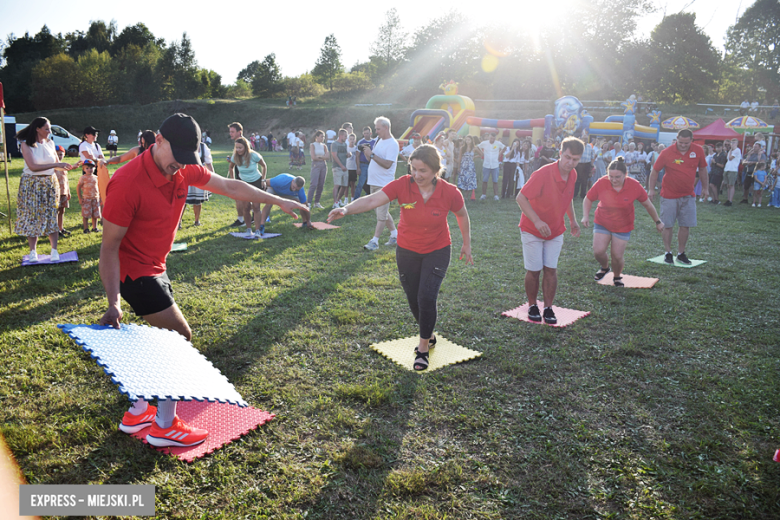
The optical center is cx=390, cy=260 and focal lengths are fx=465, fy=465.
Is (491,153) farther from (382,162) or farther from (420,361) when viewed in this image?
(420,361)

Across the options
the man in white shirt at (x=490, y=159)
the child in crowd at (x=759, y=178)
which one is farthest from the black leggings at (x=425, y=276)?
the child in crowd at (x=759, y=178)

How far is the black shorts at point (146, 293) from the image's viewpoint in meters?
2.84

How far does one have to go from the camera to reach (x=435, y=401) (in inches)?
144

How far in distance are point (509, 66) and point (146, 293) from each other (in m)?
54.9

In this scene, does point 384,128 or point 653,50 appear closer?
point 384,128

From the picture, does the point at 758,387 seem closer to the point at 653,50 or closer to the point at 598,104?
the point at 598,104

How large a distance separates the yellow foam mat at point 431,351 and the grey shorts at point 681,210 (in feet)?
16.8

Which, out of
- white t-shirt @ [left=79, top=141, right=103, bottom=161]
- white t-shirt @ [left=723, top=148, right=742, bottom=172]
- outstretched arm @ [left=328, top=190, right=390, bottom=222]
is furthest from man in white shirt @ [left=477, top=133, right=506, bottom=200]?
outstretched arm @ [left=328, top=190, right=390, bottom=222]

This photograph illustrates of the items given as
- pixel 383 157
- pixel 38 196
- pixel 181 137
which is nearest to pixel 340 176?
pixel 383 157

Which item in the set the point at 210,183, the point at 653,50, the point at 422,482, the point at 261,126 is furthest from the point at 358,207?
the point at 653,50

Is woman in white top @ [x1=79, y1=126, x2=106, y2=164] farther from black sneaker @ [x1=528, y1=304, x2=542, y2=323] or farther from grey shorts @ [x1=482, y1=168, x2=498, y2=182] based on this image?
grey shorts @ [x1=482, y1=168, x2=498, y2=182]

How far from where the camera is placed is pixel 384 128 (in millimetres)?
7820

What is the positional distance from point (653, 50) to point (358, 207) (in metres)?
56.4

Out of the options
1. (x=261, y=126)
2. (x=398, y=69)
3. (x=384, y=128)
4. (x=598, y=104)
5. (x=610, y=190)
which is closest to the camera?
(x=610, y=190)
